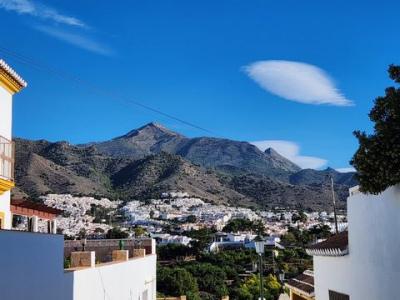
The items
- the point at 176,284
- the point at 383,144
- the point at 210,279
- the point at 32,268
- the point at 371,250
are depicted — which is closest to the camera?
the point at 383,144

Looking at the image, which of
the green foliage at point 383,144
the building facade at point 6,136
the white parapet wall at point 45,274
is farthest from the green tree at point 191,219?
the green foliage at point 383,144

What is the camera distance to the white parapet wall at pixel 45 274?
8.56 meters

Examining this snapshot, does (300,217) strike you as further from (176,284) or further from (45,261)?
(45,261)

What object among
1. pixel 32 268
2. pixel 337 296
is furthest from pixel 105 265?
pixel 337 296

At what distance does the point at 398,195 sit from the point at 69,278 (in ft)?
21.7

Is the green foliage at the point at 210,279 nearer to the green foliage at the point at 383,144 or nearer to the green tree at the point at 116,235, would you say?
the green tree at the point at 116,235

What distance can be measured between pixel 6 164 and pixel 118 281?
4634 millimetres

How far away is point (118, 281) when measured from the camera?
1598 centimetres

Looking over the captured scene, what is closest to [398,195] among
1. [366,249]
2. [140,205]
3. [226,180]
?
[366,249]

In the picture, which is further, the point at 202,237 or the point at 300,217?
the point at 300,217

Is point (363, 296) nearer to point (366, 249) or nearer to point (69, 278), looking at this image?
point (366, 249)

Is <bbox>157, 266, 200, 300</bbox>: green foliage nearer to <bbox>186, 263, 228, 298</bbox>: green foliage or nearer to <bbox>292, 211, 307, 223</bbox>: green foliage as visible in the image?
<bbox>186, 263, 228, 298</bbox>: green foliage

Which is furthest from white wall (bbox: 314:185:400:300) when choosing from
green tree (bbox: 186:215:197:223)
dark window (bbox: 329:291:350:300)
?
green tree (bbox: 186:215:197:223)

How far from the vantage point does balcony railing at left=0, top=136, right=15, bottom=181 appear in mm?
13914
